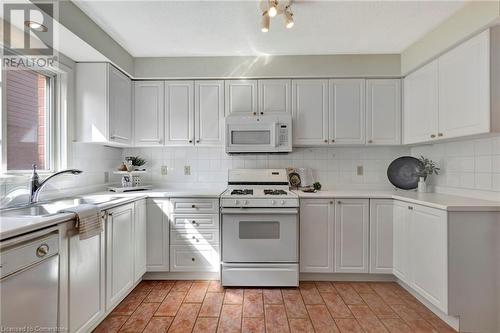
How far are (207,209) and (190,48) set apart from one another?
172 centimetres

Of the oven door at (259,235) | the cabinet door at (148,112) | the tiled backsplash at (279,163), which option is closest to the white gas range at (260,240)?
the oven door at (259,235)

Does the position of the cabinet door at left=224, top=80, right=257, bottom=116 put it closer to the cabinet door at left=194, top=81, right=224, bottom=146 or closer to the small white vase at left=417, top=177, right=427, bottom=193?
the cabinet door at left=194, top=81, right=224, bottom=146

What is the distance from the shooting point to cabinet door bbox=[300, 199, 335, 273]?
2490 millimetres

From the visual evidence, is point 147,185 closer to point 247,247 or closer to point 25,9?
point 247,247

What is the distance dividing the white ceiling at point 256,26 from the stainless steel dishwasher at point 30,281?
176 cm

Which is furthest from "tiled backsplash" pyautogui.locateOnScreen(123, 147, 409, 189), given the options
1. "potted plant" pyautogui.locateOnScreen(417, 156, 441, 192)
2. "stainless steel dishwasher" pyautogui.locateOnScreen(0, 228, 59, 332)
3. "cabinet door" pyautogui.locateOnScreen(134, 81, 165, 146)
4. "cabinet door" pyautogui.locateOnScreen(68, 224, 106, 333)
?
"stainless steel dishwasher" pyautogui.locateOnScreen(0, 228, 59, 332)

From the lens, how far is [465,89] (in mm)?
1937

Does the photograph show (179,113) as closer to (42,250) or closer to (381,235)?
(42,250)

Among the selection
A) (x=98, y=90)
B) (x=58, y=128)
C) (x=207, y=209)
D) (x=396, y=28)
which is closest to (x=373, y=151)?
(x=396, y=28)

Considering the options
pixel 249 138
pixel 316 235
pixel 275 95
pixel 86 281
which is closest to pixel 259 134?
pixel 249 138

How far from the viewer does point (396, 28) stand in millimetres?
2209

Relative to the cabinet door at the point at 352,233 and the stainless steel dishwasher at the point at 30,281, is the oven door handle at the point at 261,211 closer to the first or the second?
the cabinet door at the point at 352,233

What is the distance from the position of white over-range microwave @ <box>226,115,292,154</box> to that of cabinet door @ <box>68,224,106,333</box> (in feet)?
5.14

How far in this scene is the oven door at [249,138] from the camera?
272 cm
